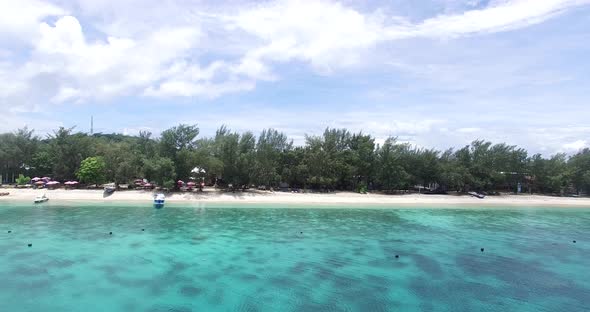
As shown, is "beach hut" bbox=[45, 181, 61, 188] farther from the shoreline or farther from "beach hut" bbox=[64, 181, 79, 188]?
the shoreline

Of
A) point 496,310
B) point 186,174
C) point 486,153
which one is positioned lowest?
point 496,310

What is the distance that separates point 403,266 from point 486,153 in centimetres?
4788

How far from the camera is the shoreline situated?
44750mm

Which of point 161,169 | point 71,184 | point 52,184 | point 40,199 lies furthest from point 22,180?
point 161,169

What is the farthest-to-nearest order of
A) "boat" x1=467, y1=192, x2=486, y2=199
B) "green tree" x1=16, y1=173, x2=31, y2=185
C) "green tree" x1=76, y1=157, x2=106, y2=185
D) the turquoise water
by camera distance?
"boat" x1=467, y1=192, x2=486, y2=199 < "green tree" x1=16, y1=173, x2=31, y2=185 < "green tree" x1=76, y1=157, x2=106, y2=185 < the turquoise water

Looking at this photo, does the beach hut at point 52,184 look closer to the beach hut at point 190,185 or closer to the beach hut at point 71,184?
the beach hut at point 71,184

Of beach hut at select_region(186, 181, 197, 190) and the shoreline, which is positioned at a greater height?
beach hut at select_region(186, 181, 197, 190)

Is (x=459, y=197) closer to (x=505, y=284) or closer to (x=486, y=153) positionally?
(x=486, y=153)

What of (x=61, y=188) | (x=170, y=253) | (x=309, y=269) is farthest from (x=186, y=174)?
(x=309, y=269)

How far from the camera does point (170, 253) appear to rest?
22359 mm

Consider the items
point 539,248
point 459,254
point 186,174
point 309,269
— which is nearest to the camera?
point 309,269

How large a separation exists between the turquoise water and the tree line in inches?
541

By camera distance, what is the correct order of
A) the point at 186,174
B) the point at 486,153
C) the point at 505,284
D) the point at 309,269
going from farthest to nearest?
the point at 486,153
the point at 186,174
the point at 309,269
the point at 505,284

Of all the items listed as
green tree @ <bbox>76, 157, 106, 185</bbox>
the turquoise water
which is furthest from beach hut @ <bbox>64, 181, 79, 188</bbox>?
the turquoise water
